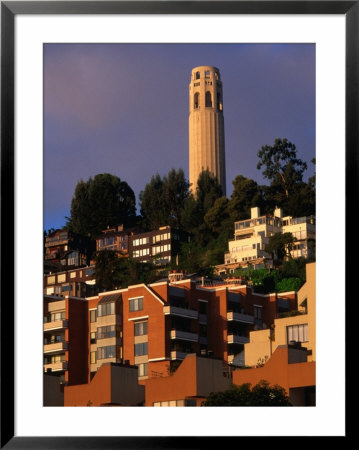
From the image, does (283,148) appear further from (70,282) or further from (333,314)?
(333,314)

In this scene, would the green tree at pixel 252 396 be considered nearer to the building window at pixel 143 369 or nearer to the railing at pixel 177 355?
the railing at pixel 177 355

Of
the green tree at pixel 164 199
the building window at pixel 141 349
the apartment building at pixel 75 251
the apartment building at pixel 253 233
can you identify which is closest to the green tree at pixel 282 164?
the apartment building at pixel 253 233

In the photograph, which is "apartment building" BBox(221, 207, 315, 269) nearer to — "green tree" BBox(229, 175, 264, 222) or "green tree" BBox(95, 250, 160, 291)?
"green tree" BBox(229, 175, 264, 222)

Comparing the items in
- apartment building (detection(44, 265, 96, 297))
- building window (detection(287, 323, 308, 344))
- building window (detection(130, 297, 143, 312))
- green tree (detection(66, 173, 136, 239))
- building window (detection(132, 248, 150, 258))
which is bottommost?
building window (detection(287, 323, 308, 344))

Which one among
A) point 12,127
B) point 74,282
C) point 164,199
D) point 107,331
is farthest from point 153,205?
point 12,127

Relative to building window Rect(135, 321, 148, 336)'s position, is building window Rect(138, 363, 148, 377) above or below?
below

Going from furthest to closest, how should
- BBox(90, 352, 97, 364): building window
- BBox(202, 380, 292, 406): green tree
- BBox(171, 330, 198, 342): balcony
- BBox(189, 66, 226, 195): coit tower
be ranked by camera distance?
1. BBox(171, 330, 198, 342): balcony
2. BBox(90, 352, 97, 364): building window
3. BBox(189, 66, 226, 195): coit tower
4. BBox(202, 380, 292, 406): green tree

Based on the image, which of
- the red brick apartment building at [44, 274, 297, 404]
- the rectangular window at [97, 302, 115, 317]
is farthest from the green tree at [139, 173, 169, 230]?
the rectangular window at [97, 302, 115, 317]

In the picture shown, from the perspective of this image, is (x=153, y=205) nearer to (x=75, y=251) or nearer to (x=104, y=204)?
(x=104, y=204)
